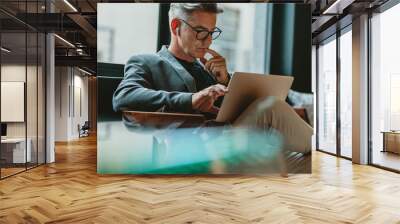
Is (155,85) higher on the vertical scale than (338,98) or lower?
higher

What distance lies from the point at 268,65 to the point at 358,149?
334cm

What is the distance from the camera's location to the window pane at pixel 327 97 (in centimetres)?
1038

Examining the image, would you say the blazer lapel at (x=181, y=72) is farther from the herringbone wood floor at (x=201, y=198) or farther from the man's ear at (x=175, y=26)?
the herringbone wood floor at (x=201, y=198)

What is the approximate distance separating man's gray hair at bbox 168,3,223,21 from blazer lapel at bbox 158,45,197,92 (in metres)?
0.70

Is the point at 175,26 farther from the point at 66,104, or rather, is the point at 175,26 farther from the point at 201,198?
the point at 66,104

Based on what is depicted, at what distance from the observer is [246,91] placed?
6.75 metres

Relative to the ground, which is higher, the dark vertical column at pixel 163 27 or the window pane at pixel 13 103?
the dark vertical column at pixel 163 27

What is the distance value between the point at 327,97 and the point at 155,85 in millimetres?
6261

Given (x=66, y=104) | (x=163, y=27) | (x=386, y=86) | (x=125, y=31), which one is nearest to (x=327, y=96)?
(x=386, y=86)

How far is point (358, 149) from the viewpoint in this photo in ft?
27.8

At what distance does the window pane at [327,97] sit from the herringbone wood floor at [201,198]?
3.17 meters

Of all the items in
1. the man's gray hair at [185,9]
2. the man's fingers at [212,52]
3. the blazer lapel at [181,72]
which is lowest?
the blazer lapel at [181,72]

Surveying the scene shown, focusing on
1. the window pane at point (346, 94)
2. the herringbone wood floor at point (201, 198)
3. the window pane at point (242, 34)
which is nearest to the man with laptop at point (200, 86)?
the window pane at point (242, 34)

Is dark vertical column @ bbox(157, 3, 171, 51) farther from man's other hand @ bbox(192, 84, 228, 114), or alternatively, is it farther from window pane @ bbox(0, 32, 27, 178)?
window pane @ bbox(0, 32, 27, 178)
